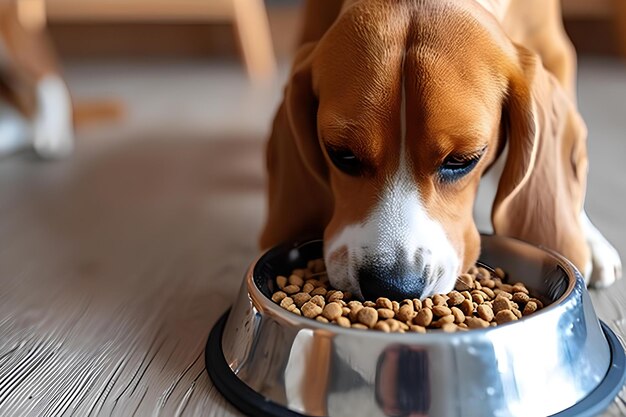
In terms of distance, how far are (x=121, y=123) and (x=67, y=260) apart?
5.19ft

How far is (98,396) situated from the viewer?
4.35 feet

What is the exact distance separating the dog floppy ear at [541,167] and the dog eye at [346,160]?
0.30m

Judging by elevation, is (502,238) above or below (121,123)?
above

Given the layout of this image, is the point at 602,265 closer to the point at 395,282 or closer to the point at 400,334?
the point at 395,282

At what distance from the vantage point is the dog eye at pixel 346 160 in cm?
139

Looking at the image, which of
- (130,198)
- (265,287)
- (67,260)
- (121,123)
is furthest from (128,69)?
(265,287)

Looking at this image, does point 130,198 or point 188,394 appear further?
point 130,198

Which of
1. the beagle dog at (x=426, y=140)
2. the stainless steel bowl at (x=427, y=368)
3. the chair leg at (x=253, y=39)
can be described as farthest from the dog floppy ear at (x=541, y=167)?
the chair leg at (x=253, y=39)

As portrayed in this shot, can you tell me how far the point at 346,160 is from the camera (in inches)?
55.4

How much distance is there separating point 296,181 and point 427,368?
2.13ft

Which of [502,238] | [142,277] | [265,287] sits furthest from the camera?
[142,277]

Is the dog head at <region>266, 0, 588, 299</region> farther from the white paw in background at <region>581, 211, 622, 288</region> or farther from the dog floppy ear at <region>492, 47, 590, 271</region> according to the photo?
the white paw in background at <region>581, 211, 622, 288</region>

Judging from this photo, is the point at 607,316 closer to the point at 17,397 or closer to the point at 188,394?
the point at 188,394

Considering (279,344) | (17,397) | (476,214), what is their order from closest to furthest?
1. (279,344)
2. (17,397)
3. (476,214)
